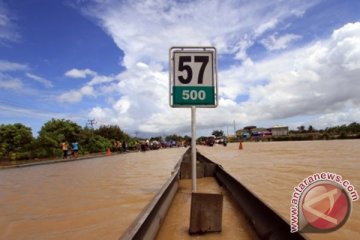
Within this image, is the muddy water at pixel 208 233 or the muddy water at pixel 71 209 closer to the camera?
→ the muddy water at pixel 208 233

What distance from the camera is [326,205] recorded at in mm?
2762

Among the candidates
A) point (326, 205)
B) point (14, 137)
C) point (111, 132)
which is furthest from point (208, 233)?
point (111, 132)

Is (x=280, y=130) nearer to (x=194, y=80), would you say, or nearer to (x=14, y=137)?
(x=14, y=137)

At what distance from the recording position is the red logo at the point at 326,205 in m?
2.65

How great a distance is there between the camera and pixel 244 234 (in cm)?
587

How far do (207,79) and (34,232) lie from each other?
12.8ft

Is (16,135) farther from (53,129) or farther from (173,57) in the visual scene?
(173,57)

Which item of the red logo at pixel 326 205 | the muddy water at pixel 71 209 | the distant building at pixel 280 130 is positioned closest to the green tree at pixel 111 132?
the muddy water at pixel 71 209

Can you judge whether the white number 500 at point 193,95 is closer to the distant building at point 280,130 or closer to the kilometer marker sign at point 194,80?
the kilometer marker sign at point 194,80

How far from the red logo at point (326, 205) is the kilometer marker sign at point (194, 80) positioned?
13.4ft

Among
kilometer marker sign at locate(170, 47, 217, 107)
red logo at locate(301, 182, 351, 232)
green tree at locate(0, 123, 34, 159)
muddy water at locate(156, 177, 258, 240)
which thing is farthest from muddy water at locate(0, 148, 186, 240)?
green tree at locate(0, 123, 34, 159)

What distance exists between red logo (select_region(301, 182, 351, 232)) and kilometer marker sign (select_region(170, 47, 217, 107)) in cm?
408

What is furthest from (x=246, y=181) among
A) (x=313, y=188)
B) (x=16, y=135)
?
(x=16, y=135)

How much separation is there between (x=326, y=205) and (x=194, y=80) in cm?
440
